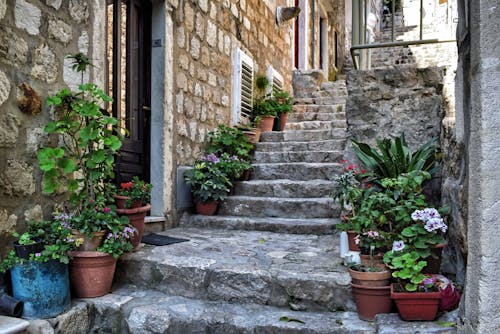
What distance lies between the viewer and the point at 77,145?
2676 millimetres

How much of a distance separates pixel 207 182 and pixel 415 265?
258cm

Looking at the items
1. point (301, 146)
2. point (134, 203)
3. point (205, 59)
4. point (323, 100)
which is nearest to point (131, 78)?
point (205, 59)

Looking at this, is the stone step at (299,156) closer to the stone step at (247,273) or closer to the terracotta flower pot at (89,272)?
the stone step at (247,273)

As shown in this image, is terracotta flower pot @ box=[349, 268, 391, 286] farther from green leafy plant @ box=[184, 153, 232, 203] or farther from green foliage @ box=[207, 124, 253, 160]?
green foliage @ box=[207, 124, 253, 160]

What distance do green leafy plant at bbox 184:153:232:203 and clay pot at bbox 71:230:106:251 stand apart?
1786 mm

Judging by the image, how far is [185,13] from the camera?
4.42 meters

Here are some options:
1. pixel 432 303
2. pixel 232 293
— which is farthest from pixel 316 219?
pixel 432 303

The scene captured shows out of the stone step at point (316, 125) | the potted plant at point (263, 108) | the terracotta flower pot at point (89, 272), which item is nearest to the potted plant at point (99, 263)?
the terracotta flower pot at point (89, 272)

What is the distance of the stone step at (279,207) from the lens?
4.24m

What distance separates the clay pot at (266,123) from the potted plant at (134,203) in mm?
3340

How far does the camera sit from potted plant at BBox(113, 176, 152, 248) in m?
3.13

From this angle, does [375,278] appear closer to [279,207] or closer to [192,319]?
[192,319]

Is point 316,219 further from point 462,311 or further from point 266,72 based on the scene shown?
point 266,72

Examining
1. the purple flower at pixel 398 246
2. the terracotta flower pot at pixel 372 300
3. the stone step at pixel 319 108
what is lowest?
the terracotta flower pot at pixel 372 300
